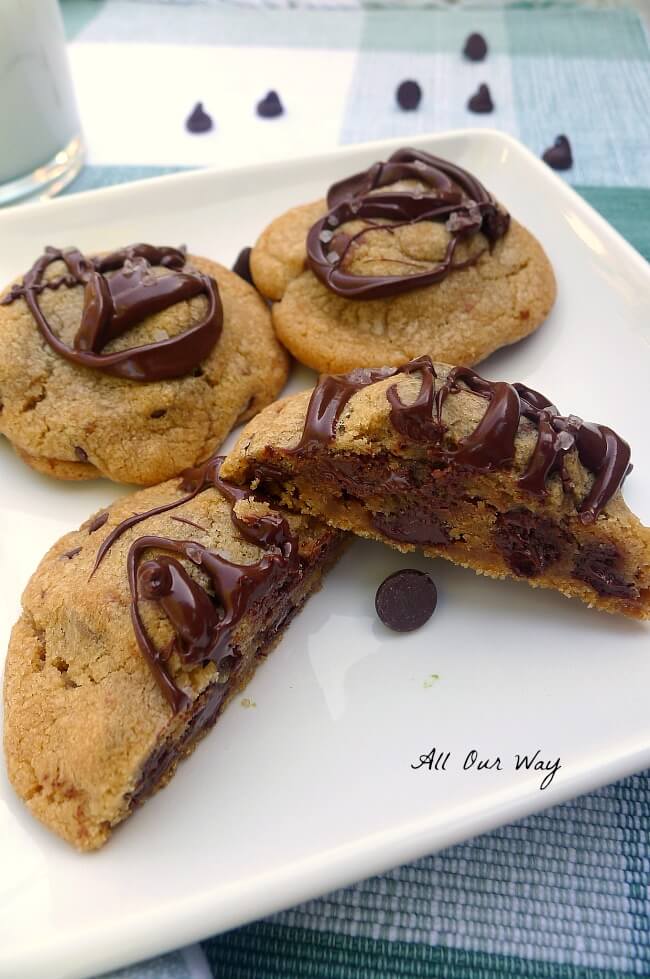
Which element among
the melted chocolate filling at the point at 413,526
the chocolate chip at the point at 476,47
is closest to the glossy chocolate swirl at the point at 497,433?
the melted chocolate filling at the point at 413,526

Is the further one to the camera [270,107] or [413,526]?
[270,107]

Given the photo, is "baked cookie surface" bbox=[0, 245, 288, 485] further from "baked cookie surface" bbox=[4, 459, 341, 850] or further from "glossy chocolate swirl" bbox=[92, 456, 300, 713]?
"glossy chocolate swirl" bbox=[92, 456, 300, 713]

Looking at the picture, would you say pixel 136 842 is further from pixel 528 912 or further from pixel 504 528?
pixel 504 528

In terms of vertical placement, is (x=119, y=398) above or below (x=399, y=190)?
below

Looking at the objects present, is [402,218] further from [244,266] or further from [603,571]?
[603,571]

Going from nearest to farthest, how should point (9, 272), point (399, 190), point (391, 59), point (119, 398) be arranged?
point (119, 398)
point (399, 190)
point (9, 272)
point (391, 59)

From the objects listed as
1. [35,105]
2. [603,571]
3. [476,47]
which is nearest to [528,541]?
[603,571]

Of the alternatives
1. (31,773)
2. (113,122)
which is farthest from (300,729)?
(113,122)

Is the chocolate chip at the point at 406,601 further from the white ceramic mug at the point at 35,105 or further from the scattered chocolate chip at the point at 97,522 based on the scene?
the white ceramic mug at the point at 35,105
